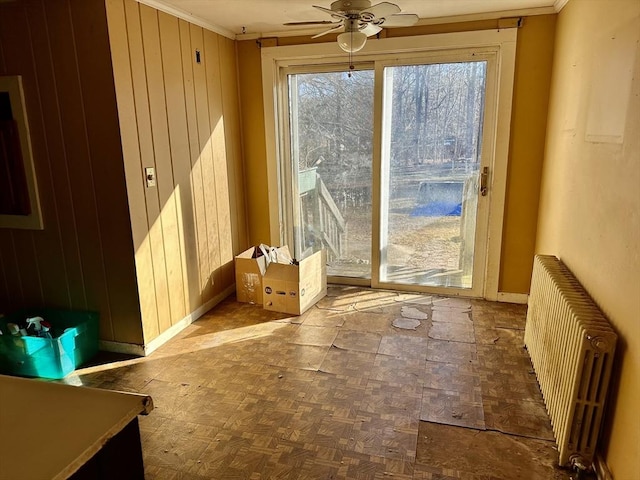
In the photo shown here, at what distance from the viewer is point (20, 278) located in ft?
10.3

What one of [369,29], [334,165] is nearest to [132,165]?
[369,29]

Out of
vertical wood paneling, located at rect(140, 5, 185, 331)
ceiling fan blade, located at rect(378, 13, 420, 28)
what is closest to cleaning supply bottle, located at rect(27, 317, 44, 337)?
vertical wood paneling, located at rect(140, 5, 185, 331)

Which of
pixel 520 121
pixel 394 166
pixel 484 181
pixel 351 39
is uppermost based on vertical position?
pixel 351 39

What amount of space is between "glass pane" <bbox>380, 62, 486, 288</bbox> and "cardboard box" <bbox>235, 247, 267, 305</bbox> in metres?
1.17

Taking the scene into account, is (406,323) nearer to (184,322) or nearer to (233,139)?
(184,322)

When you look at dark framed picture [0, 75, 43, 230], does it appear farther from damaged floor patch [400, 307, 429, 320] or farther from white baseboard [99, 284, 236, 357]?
damaged floor patch [400, 307, 429, 320]

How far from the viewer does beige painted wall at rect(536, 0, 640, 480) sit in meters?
1.68

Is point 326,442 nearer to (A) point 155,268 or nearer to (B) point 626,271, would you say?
(B) point 626,271

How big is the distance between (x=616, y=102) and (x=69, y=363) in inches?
131

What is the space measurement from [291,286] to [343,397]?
4.25 ft

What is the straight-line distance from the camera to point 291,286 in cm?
363

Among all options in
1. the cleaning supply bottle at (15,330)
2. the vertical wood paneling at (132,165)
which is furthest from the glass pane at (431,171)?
the cleaning supply bottle at (15,330)

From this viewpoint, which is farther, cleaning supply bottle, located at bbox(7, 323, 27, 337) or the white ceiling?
the white ceiling

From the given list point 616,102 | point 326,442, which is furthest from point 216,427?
point 616,102
